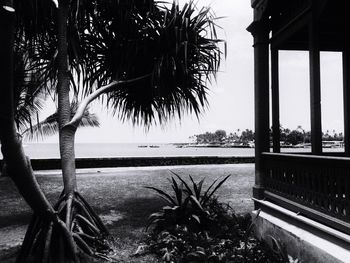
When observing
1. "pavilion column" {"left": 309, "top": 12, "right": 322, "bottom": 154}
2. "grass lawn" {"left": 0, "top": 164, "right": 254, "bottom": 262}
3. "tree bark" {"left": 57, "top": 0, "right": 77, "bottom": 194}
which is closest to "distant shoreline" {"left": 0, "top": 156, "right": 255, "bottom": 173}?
"grass lawn" {"left": 0, "top": 164, "right": 254, "bottom": 262}

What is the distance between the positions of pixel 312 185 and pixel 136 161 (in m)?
14.3

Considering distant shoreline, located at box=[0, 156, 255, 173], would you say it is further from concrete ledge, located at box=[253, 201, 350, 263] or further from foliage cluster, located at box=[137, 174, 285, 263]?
concrete ledge, located at box=[253, 201, 350, 263]

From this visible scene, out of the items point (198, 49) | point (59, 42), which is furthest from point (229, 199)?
point (59, 42)

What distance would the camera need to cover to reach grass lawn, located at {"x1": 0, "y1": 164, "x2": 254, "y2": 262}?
15.8ft

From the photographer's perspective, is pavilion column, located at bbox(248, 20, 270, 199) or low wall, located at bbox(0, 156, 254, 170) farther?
low wall, located at bbox(0, 156, 254, 170)

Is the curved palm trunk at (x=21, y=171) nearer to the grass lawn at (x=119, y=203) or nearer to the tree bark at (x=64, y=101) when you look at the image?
the grass lawn at (x=119, y=203)

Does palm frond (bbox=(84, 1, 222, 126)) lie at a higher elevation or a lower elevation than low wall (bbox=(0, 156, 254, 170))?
higher

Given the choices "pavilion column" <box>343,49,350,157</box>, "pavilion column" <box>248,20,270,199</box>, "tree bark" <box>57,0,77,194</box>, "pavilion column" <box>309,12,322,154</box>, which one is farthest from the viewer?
"pavilion column" <box>343,49,350,157</box>

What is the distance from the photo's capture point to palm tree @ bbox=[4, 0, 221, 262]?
505 centimetres

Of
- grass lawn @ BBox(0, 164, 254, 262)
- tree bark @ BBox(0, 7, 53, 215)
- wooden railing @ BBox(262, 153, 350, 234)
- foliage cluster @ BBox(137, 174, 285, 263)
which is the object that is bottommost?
grass lawn @ BBox(0, 164, 254, 262)

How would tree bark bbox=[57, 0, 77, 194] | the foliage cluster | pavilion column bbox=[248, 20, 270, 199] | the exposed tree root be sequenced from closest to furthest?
1. the exposed tree root
2. the foliage cluster
3. tree bark bbox=[57, 0, 77, 194]
4. pavilion column bbox=[248, 20, 270, 199]

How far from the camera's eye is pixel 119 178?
1141 cm

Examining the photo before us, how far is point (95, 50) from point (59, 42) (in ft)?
3.16

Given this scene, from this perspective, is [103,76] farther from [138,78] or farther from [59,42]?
[59,42]
